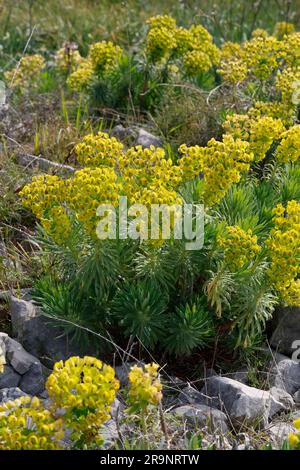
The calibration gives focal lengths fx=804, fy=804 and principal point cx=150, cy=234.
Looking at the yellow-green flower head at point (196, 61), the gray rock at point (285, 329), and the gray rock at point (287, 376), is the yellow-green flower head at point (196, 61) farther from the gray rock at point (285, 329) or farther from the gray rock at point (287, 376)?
the gray rock at point (287, 376)

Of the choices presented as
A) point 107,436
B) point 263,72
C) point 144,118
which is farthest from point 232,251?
point 144,118

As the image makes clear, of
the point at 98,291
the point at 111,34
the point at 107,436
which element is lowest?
the point at 107,436

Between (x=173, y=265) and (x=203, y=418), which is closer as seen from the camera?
(x=203, y=418)

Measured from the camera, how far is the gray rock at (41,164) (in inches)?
194

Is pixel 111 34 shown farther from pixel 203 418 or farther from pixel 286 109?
pixel 203 418

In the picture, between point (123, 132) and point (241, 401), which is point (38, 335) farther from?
point (123, 132)

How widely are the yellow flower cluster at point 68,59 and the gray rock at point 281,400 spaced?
332 centimetres

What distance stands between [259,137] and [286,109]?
823 millimetres

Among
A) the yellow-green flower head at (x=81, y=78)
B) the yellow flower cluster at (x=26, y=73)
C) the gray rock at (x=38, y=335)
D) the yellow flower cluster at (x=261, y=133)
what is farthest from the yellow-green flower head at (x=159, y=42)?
the gray rock at (x=38, y=335)

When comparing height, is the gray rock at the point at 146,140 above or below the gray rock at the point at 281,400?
above

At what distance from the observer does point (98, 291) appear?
12.0 feet

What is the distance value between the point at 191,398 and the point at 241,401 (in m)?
0.24

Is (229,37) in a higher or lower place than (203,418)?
higher

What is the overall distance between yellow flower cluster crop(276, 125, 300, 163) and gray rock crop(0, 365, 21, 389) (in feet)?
5.28
